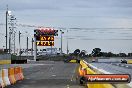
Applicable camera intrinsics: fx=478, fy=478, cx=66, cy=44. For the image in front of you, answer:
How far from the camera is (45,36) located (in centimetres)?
11750

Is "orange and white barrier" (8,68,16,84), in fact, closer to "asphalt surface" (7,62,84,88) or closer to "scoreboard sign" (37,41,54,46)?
"asphalt surface" (7,62,84,88)

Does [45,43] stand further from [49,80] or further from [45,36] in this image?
[49,80]

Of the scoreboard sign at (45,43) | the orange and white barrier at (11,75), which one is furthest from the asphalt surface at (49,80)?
the scoreboard sign at (45,43)

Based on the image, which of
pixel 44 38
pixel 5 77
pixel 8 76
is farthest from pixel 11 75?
pixel 44 38

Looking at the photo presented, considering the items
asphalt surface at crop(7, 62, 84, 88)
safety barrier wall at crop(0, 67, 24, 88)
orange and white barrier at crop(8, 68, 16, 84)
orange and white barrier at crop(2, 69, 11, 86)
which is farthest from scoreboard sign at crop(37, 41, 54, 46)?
orange and white barrier at crop(2, 69, 11, 86)

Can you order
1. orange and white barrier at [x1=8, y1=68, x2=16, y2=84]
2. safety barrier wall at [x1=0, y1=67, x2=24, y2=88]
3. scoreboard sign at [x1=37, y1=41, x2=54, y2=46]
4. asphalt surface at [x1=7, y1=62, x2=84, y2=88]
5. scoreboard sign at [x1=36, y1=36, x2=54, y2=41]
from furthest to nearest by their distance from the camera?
scoreboard sign at [x1=36, y1=36, x2=54, y2=41] → scoreboard sign at [x1=37, y1=41, x2=54, y2=46] → orange and white barrier at [x1=8, y1=68, x2=16, y2=84] → asphalt surface at [x1=7, y1=62, x2=84, y2=88] → safety barrier wall at [x1=0, y1=67, x2=24, y2=88]

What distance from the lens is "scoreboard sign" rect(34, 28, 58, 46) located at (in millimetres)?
114625

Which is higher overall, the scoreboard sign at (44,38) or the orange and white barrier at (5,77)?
the scoreboard sign at (44,38)

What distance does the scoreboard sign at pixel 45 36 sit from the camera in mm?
114625

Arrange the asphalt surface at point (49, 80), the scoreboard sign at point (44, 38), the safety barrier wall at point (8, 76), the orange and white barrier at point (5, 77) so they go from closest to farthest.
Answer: the safety barrier wall at point (8, 76) < the orange and white barrier at point (5, 77) < the asphalt surface at point (49, 80) < the scoreboard sign at point (44, 38)

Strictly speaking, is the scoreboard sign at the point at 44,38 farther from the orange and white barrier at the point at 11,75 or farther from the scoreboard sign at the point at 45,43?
the orange and white barrier at the point at 11,75

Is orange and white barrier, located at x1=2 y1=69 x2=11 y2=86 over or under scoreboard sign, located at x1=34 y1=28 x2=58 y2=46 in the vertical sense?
under

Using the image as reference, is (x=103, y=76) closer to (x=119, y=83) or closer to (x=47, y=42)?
(x=119, y=83)

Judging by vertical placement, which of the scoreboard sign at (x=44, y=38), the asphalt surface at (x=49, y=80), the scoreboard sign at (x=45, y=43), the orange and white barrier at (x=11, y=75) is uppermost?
the scoreboard sign at (x=44, y=38)
